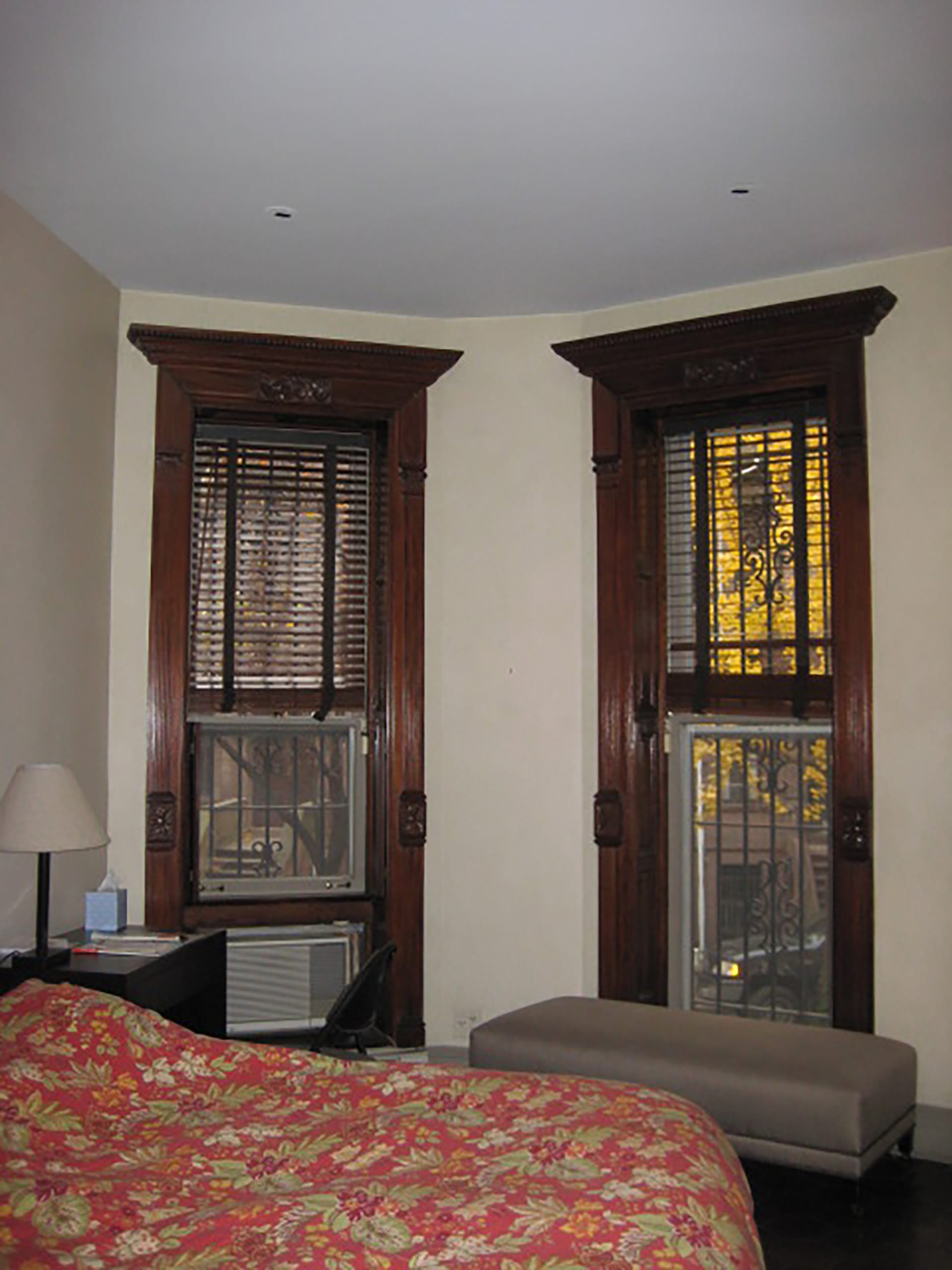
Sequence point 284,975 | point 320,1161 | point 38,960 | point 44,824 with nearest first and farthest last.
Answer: point 320,1161 → point 44,824 → point 38,960 → point 284,975

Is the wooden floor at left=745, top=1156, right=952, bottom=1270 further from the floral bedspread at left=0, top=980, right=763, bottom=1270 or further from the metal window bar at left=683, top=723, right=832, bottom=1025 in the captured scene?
the floral bedspread at left=0, top=980, right=763, bottom=1270

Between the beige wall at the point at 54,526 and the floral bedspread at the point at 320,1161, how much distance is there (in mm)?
1374

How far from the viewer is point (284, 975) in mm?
5250

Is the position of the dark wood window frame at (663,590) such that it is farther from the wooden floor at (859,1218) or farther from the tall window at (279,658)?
the tall window at (279,658)

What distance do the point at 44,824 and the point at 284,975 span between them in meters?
1.69

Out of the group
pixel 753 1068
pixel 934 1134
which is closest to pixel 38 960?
pixel 753 1068

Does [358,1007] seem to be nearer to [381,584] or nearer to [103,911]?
[103,911]

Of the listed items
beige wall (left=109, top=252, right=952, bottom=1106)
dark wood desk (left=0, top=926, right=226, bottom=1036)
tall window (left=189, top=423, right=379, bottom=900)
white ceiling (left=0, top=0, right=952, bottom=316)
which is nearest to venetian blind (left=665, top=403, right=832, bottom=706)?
beige wall (left=109, top=252, right=952, bottom=1106)

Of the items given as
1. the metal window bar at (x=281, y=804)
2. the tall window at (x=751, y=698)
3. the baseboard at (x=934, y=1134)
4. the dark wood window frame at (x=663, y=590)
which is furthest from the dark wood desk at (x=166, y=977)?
the baseboard at (x=934, y=1134)

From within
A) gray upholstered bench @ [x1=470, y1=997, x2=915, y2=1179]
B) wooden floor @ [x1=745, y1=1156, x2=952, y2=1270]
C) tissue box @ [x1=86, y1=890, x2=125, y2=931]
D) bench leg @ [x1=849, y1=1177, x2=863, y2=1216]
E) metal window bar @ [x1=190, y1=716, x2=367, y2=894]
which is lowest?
wooden floor @ [x1=745, y1=1156, x2=952, y2=1270]

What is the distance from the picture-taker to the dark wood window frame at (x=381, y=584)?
509cm

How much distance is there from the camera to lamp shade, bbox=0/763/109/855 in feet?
12.6

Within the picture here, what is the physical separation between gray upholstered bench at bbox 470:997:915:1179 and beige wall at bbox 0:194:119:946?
1.76 metres

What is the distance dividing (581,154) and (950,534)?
1944mm
